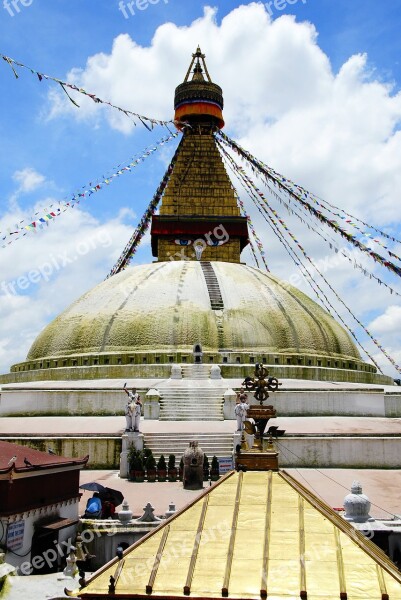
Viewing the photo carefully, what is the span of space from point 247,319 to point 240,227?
24.1 ft

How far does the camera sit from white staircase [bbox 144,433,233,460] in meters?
13.9

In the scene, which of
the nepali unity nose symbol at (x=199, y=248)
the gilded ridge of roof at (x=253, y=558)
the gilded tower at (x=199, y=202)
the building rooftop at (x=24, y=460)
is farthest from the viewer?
the gilded tower at (x=199, y=202)

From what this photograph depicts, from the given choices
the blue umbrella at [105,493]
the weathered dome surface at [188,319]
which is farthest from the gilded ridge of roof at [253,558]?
the weathered dome surface at [188,319]

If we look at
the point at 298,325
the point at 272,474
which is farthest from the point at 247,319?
the point at 272,474

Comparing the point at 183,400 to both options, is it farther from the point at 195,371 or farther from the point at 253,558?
the point at 253,558

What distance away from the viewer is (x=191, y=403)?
56.8ft

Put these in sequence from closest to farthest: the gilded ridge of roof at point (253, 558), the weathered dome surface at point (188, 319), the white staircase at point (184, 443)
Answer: the gilded ridge of roof at point (253, 558), the white staircase at point (184, 443), the weathered dome surface at point (188, 319)

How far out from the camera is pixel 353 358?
2436 centimetres

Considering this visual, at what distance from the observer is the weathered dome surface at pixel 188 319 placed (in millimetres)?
21500

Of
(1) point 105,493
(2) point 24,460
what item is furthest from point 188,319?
(2) point 24,460

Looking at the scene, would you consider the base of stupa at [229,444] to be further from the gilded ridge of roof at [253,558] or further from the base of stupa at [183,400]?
the gilded ridge of roof at [253,558]

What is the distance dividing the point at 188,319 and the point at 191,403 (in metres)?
4.95

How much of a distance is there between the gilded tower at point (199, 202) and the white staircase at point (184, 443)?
13.6 m

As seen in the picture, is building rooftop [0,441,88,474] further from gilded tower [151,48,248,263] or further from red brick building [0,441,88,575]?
gilded tower [151,48,248,263]
